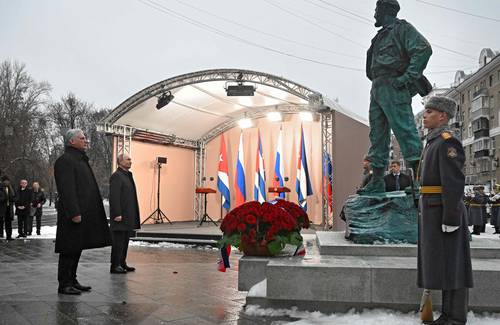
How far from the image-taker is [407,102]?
5184 millimetres

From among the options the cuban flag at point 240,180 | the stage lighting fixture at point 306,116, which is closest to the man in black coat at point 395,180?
the stage lighting fixture at point 306,116

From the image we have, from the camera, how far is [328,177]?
39.8ft

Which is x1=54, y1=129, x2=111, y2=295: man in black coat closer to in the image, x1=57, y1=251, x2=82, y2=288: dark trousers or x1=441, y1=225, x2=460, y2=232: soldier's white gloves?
x1=57, y1=251, x2=82, y2=288: dark trousers

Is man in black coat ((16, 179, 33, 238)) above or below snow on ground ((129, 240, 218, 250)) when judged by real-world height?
above

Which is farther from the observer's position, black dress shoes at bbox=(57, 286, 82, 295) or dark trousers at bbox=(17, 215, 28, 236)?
dark trousers at bbox=(17, 215, 28, 236)

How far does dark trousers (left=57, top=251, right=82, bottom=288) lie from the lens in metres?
4.60

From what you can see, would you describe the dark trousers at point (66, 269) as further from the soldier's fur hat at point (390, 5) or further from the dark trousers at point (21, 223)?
the dark trousers at point (21, 223)

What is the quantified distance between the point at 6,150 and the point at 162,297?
1196 inches

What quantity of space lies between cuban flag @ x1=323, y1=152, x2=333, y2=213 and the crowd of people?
763 centimetres

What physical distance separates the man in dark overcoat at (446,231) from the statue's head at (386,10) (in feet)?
8.41

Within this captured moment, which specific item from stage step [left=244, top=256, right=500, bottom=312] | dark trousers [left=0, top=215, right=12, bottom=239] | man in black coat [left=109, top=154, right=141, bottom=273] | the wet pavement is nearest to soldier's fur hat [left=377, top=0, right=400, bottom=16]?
stage step [left=244, top=256, right=500, bottom=312]

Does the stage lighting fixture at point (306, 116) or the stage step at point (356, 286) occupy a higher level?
the stage lighting fixture at point (306, 116)

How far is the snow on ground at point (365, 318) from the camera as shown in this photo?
3.28m

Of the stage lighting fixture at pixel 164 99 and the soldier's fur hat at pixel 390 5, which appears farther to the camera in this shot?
the stage lighting fixture at pixel 164 99
